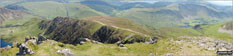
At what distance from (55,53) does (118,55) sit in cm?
2105

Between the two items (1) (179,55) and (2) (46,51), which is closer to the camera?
(2) (46,51)

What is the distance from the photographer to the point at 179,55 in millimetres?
64438

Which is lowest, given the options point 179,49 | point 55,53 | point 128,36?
point 128,36

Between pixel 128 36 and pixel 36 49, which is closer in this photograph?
pixel 36 49

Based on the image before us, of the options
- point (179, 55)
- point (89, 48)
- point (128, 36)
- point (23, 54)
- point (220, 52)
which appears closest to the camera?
point (23, 54)

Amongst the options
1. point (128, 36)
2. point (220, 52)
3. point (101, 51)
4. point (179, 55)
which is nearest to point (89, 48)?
point (101, 51)

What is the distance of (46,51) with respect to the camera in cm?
5362

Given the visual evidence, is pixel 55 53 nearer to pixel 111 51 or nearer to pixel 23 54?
pixel 23 54

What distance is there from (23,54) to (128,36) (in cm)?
14371

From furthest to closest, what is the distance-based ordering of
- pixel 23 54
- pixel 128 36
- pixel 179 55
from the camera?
pixel 128 36 → pixel 179 55 → pixel 23 54

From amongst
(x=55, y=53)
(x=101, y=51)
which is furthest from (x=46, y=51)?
(x=101, y=51)

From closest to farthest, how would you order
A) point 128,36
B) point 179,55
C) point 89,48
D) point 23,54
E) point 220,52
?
point 23,54
point 220,52
point 179,55
point 89,48
point 128,36

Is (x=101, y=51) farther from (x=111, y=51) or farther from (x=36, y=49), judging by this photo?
(x=36, y=49)

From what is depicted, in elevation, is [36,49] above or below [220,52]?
above
